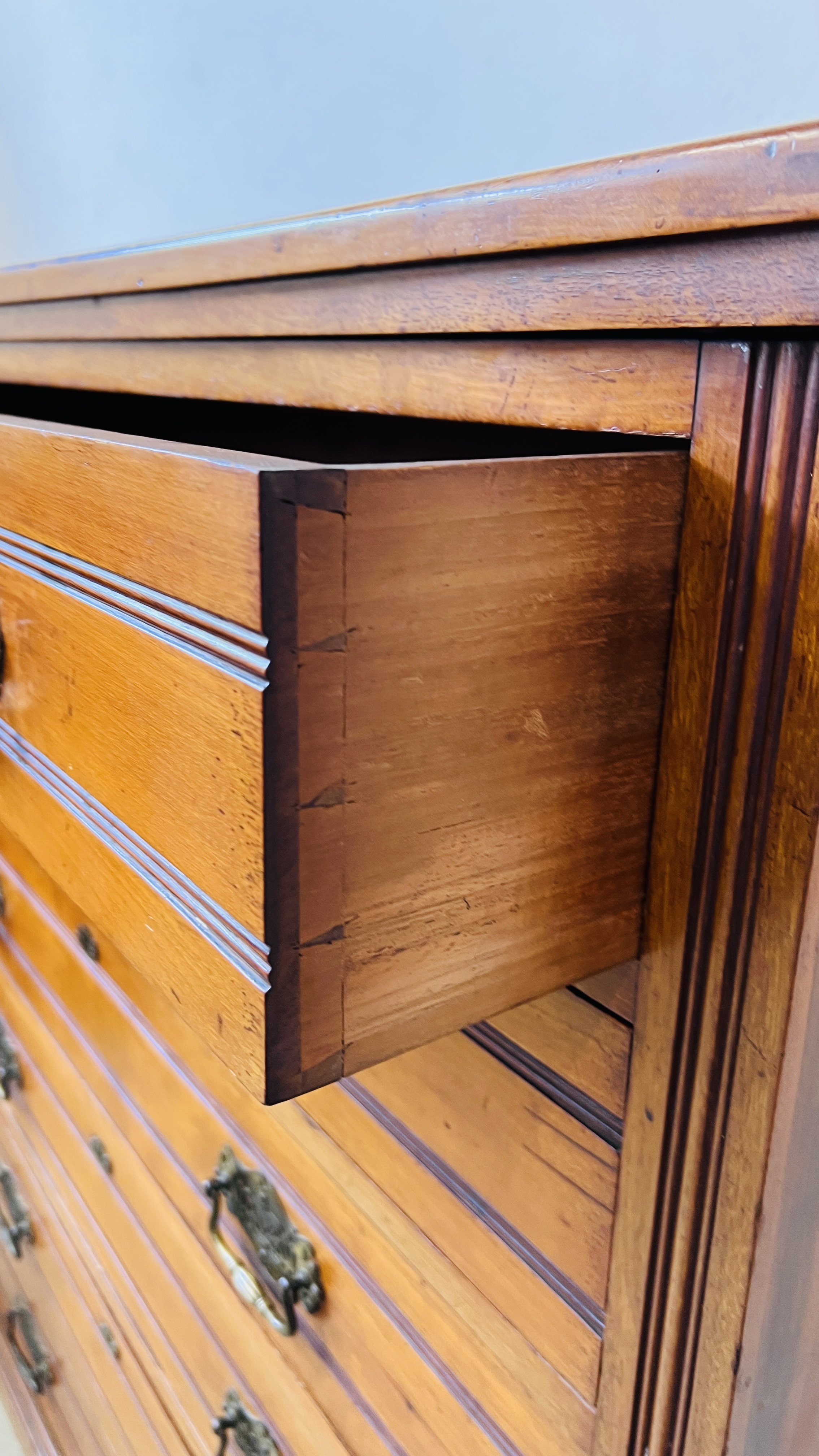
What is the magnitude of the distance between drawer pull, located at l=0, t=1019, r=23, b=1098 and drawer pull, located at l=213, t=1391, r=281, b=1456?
47cm

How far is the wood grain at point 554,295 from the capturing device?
0.87ft

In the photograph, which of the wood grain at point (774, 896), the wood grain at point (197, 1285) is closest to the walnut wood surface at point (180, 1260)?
the wood grain at point (197, 1285)

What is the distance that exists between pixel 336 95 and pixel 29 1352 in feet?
4.76

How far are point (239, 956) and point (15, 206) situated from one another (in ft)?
6.85

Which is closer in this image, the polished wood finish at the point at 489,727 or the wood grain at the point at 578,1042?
the polished wood finish at the point at 489,727

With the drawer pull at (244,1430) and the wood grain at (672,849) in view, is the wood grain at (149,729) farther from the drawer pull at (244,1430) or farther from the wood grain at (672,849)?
the drawer pull at (244,1430)

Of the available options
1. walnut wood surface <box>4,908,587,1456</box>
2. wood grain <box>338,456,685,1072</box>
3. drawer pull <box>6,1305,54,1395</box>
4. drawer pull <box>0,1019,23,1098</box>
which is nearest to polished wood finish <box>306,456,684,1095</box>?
wood grain <box>338,456,685,1072</box>

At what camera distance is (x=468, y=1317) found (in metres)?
0.48

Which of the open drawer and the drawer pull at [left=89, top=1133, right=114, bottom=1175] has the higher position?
the open drawer

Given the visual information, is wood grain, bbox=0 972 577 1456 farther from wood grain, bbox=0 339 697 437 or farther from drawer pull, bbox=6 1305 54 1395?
wood grain, bbox=0 339 697 437

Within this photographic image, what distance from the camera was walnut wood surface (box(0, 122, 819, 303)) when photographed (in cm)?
25

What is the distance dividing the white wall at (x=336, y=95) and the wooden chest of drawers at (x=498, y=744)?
41cm

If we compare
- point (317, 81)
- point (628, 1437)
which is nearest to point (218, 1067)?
point (628, 1437)

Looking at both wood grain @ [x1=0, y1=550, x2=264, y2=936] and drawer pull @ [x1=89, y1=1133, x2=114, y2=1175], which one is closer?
wood grain @ [x1=0, y1=550, x2=264, y2=936]
